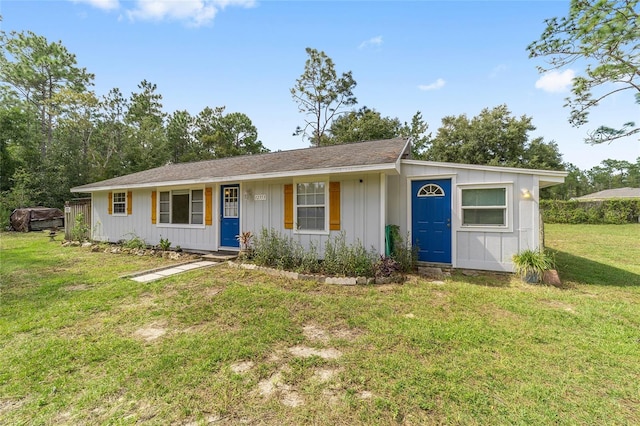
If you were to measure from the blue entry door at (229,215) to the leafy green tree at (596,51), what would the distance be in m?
11.6

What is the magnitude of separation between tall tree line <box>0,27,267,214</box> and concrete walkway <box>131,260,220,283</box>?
17.5 m

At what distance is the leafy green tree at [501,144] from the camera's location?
23031mm

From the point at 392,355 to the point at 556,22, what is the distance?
1218 cm

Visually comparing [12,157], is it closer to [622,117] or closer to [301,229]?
[301,229]

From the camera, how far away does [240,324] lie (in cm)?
366

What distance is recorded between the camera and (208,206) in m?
8.37

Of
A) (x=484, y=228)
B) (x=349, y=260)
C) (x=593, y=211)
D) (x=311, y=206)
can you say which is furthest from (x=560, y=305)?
(x=593, y=211)

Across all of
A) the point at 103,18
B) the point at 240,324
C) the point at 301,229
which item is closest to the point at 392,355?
the point at 240,324

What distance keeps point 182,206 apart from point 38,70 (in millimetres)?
27041

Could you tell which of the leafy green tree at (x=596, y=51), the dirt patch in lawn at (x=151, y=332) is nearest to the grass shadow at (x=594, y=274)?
the leafy green tree at (x=596, y=51)

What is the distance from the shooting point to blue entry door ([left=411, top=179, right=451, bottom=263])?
6.35 metres

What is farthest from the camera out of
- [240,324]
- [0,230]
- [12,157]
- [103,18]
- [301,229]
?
[12,157]

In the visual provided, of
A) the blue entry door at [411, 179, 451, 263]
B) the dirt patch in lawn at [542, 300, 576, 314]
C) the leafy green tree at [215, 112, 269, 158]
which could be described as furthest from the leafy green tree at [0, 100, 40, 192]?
the dirt patch in lawn at [542, 300, 576, 314]

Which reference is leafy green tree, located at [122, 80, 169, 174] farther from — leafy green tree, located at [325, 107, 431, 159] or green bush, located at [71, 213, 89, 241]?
leafy green tree, located at [325, 107, 431, 159]
